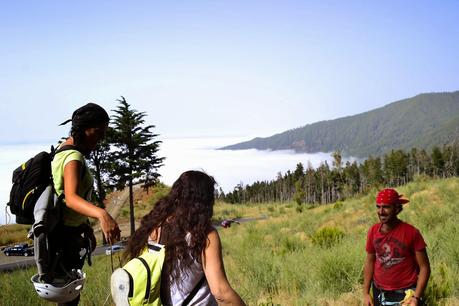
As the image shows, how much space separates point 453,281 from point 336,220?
1417 centimetres

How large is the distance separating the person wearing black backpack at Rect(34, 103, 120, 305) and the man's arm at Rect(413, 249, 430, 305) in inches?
100

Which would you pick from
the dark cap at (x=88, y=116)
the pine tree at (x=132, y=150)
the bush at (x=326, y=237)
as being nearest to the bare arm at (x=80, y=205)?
the dark cap at (x=88, y=116)

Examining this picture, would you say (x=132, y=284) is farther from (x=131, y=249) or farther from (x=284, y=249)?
(x=284, y=249)

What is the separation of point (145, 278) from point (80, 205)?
593mm

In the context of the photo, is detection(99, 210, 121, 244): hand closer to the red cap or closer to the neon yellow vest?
the neon yellow vest

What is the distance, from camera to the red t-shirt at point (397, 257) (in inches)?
143

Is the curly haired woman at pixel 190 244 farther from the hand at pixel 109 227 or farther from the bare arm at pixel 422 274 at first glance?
the bare arm at pixel 422 274

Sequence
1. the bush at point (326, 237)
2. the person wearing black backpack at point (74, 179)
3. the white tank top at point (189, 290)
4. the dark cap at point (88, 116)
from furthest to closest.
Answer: the bush at point (326, 237), the dark cap at point (88, 116), the person wearing black backpack at point (74, 179), the white tank top at point (189, 290)

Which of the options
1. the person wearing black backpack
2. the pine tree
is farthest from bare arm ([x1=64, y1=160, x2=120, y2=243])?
the pine tree

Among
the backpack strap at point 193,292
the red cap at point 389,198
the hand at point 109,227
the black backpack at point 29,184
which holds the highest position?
the black backpack at point 29,184

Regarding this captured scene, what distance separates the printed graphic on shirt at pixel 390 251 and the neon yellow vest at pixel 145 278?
226cm

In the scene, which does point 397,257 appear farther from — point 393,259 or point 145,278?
point 145,278

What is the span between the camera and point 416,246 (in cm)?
362

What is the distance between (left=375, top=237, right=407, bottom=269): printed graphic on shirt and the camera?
367 centimetres
